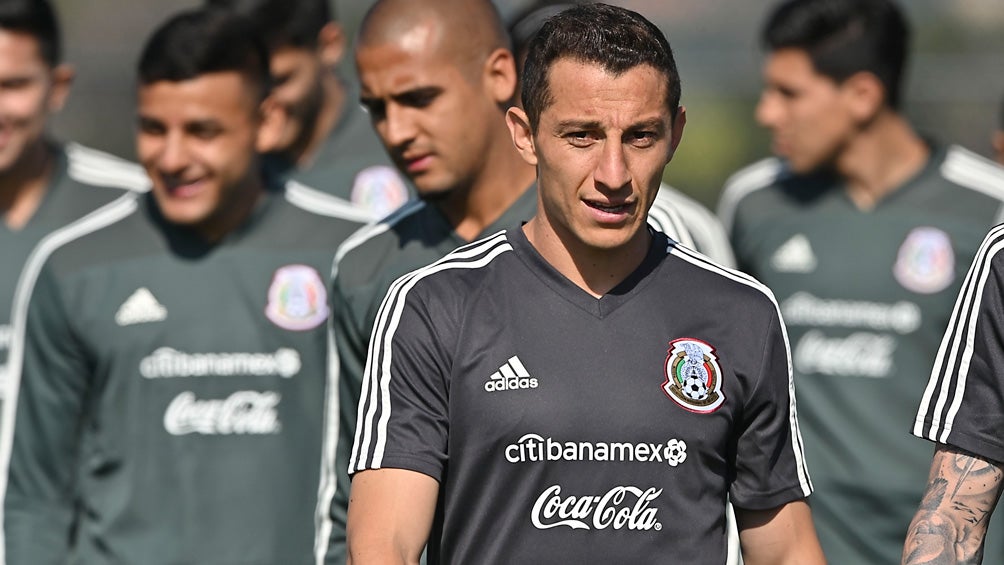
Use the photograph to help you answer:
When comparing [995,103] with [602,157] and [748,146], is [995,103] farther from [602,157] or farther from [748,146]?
[602,157]

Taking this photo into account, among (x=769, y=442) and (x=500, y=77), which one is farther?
(x=500, y=77)

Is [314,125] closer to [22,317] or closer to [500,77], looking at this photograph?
[22,317]

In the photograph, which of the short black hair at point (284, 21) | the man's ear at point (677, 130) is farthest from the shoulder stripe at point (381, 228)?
the short black hair at point (284, 21)

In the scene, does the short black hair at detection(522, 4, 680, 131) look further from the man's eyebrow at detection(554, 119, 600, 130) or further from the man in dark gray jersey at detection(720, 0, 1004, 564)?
the man in dark gray jersey at detection(720, 0, 1004, 564)

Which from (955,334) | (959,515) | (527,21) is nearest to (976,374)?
(955,334)

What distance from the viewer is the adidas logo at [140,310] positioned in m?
5.84

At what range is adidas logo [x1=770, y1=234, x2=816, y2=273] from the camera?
7770 millimetres

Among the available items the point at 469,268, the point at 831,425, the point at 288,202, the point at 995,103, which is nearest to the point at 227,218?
the point at 288,202

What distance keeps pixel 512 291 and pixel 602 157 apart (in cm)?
37

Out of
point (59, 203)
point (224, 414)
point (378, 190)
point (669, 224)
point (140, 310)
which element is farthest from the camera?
point (378, 190)

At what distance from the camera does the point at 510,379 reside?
3.89 metres

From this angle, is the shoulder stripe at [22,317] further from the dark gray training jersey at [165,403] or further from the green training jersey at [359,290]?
the green training jersey at [359,290]

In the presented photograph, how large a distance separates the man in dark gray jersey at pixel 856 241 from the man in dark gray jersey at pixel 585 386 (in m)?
2.93

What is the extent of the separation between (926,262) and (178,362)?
10.3ft
